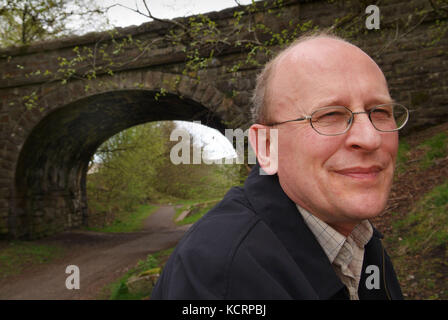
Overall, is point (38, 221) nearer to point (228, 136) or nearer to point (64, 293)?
point (64, 293)

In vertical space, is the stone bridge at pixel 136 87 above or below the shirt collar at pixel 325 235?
above

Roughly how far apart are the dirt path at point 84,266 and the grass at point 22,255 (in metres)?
0.28

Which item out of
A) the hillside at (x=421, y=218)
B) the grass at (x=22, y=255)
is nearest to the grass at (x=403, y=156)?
the hillside at (x=421, y=218)

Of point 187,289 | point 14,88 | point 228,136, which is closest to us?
point 187,289

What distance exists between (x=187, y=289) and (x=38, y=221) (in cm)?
1079

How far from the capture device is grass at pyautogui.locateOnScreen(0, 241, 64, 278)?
22.9ft

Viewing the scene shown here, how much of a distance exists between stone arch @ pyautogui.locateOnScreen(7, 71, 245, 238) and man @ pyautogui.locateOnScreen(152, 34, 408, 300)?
17.4 feet

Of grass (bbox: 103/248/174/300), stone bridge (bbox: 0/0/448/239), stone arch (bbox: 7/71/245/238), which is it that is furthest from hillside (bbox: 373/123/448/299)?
stone arch (bbox: 7/71/245/238)

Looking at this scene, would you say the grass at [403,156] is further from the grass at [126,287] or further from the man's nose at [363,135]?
the man's nose at [363,135]

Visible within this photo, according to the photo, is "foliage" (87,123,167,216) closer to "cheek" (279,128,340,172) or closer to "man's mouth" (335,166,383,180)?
"cheek" (279,128,340,172)

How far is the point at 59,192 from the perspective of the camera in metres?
11.3

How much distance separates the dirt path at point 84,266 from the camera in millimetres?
5473
